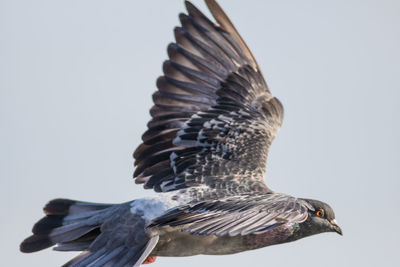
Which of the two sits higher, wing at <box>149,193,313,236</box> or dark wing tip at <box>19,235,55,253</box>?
dark wing tip at <box>19,235,55,253</box>

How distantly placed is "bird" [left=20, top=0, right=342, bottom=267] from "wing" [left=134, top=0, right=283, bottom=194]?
0.05 ft

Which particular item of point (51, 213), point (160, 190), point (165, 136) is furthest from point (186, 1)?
point (51, 213)

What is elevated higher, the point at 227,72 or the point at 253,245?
the point at 227,72

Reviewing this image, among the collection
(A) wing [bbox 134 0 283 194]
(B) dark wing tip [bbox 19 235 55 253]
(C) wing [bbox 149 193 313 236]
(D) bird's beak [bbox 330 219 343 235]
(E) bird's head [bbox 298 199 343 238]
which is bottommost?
(D) bird's beak [bbox 330 219 343 235]

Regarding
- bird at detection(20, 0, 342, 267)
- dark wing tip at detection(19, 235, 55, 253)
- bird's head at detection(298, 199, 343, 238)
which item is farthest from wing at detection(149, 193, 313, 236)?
dark wing tip at detection(19, 235, 55, 253)

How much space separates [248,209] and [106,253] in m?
1.95

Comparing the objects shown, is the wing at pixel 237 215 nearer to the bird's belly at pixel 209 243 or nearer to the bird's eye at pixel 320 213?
the bird's belly at pixel 209 243

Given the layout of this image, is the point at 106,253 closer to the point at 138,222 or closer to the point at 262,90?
the point at 138,222

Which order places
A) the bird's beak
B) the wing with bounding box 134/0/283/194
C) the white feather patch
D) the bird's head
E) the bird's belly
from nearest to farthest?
the white feather patch → the bird's belly → the bird's head → the bird's beak → the wing with bounding box 134/0/283/194

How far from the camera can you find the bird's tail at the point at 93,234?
10.5 m

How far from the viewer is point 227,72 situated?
1357 cm

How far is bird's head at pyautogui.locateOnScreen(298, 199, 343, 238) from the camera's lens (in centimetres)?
1162

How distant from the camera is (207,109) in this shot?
1330 cm

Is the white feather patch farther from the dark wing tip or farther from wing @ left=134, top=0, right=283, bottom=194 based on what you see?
the dark wing tip
